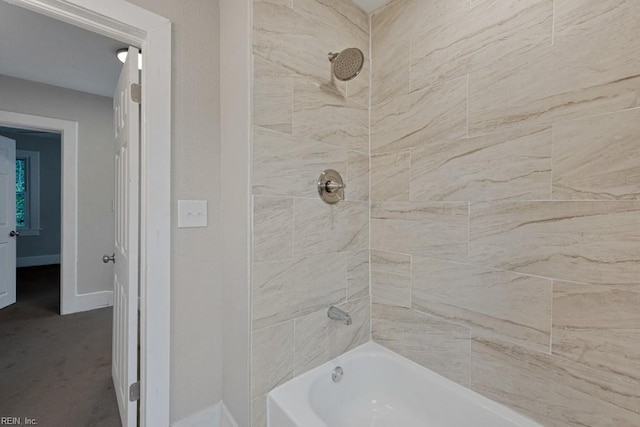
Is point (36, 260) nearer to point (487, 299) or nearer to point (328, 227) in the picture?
point (328, 227)

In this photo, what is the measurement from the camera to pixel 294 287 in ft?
4.42

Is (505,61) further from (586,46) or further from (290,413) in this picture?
(290,413)

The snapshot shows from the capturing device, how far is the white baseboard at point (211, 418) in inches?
53.4

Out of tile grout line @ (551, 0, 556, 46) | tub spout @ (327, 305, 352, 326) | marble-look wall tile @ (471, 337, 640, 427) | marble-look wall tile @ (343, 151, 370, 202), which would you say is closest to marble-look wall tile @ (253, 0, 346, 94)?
marble-look wall tile @ (343, 151, 370, 202)

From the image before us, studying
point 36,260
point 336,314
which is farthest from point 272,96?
point 36,260

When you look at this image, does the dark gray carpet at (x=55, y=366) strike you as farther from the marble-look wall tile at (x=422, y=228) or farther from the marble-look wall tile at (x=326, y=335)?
the marble-look wall tile at (x=422, y=228)

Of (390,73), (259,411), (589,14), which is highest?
(390,73)

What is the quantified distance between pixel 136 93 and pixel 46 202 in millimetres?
6476

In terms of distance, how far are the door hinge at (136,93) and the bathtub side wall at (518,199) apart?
133 centimetres

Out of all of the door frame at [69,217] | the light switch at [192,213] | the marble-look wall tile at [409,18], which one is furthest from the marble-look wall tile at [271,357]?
the door frame at [69,217]

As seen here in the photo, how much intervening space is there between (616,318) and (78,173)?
4.65m

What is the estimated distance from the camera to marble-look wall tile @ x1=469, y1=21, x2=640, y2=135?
0.90 m

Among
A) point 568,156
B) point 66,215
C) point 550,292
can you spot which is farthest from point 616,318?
point 66,215

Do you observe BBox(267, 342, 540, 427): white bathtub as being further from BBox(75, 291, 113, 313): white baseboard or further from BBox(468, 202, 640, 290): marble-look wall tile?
BBox(75, 291, 113, 313): white baseboard
